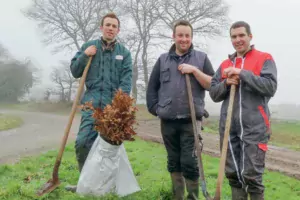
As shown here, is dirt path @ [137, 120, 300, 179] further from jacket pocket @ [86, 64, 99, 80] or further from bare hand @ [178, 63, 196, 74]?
jacket pocket @ [86, 64, 99, 80]

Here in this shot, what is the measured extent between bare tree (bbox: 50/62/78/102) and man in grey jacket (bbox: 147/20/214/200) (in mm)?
26662

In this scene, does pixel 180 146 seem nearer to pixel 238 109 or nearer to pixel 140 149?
pixel 238 109

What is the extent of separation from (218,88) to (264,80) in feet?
1.64

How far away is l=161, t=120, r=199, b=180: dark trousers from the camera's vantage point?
3.87 meters

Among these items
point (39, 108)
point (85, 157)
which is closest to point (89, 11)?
point (39, 108)

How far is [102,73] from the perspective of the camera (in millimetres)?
4234

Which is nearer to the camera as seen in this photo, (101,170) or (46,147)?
(101,170)

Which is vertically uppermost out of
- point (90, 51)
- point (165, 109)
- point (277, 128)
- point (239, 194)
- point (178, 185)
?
point (90, 51)

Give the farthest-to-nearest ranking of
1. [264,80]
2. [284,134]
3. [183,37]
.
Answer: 1. [284,134]
2. [183,37]
3. [264,80]

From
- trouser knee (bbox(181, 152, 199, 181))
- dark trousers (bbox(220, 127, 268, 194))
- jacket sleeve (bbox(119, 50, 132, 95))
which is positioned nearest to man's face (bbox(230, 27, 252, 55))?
dark trousers (bbox(220, 127, 268, 194))

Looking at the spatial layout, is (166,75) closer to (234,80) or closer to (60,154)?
(234,80)

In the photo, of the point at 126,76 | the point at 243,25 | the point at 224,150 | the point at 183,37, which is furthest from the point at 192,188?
the point at 243,25

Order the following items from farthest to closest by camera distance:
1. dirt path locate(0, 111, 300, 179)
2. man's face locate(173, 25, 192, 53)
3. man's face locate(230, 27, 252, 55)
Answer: dirt path locate(0, 111, 300, 179) < man's face locate(173, 25, 192, 53) < man's face locate(230, 27, 252, 55)

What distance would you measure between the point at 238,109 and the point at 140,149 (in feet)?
21.0
